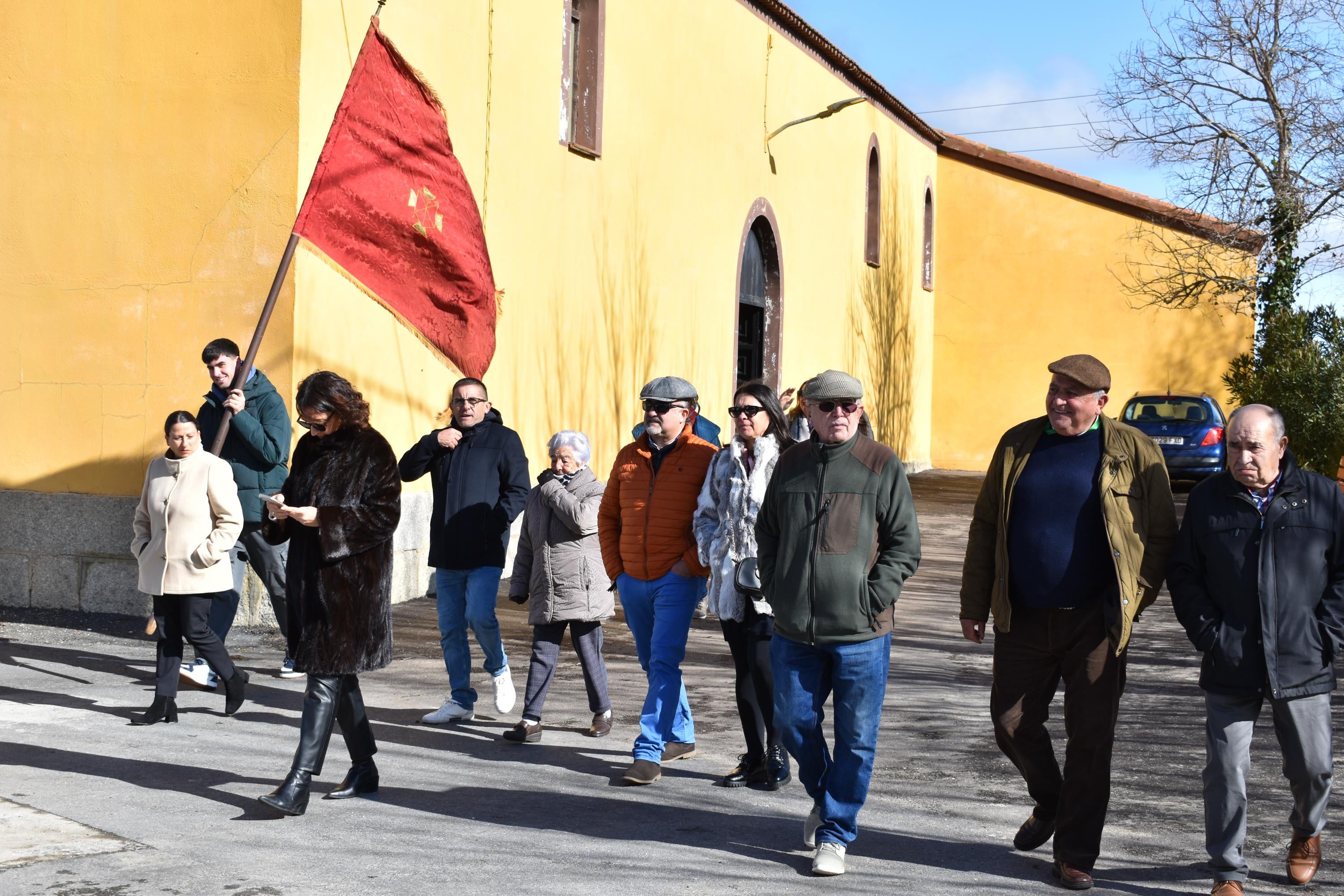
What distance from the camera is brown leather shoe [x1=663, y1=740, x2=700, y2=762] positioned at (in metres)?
6.65

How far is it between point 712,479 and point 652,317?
10675 mm

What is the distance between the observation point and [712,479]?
20.8ft

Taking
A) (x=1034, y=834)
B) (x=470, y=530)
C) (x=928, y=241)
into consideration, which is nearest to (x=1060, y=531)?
(x=1034, y=834)

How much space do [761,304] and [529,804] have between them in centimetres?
1582

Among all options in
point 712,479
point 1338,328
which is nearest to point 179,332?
point 712,479

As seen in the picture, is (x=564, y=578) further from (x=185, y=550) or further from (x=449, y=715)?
(x=185, y=550)

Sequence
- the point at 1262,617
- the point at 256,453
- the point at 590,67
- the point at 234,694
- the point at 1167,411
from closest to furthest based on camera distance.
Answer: the point at 1262,617 → the point at 234,694 → the point at 256,453 → the point at 590,67 → the point at 1167,411

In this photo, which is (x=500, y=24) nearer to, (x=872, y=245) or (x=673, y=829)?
(x=673, y=829)

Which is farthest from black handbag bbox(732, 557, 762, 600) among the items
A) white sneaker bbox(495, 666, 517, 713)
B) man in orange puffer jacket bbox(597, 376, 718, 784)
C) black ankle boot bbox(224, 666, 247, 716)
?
black ankle boot bbox(224, 666, 247, 716)

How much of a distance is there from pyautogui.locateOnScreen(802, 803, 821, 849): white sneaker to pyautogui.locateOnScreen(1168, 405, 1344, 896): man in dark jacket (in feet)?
4.26

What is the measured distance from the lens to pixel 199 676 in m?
8.04

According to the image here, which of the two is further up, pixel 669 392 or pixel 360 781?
pixel 669 392

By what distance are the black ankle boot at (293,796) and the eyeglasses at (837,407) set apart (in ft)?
7.74

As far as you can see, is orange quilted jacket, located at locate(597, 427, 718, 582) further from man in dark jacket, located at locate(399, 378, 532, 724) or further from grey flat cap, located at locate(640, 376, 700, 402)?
man in dark jacket, located at locate(399, 378, 532, 724)
